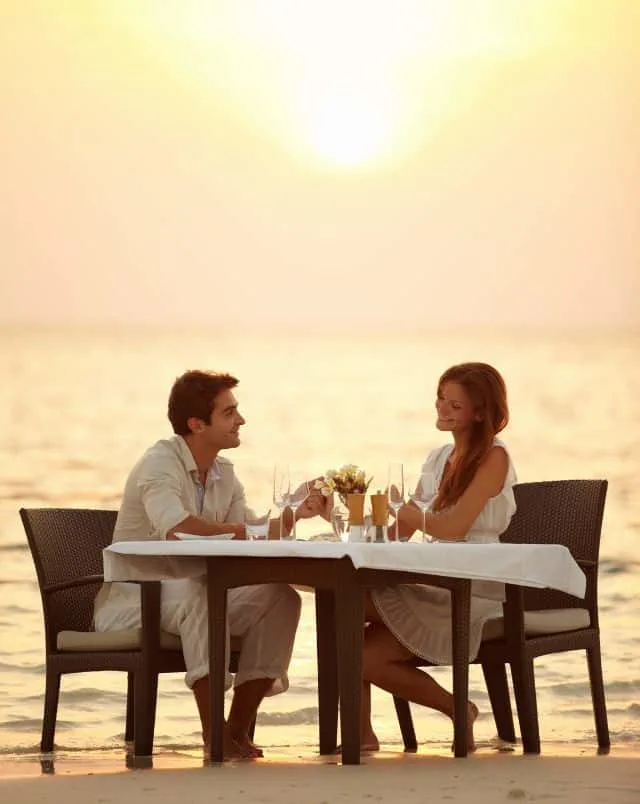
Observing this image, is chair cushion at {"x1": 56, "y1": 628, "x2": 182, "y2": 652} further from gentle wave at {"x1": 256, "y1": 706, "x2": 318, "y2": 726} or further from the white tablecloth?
gentle wave at {"x1": 256, "y1": 706, "x2": 318, "y2": 726}

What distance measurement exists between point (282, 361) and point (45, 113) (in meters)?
6.12

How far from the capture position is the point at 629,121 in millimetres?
21922

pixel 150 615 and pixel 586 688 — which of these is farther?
pixel 586 688

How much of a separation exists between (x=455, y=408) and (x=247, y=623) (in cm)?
83

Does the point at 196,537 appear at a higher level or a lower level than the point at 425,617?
higher

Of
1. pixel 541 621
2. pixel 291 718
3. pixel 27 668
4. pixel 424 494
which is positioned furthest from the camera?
pixel 27 668

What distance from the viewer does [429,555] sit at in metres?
3.50

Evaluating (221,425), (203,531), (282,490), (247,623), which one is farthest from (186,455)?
(247,623)

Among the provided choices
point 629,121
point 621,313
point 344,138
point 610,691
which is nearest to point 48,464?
point 344,138

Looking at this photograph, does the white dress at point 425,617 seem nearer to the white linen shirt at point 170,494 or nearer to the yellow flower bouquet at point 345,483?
the yellow flower bouquet at point 345,483

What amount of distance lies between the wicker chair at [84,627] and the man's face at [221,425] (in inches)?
19.8

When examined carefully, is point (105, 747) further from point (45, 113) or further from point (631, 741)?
point (45, 113)

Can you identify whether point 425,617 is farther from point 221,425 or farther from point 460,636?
point 221,425

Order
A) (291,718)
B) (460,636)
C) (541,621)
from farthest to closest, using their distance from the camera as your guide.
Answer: (291,718), (541,621), (460,636)
